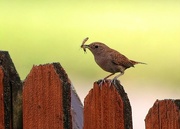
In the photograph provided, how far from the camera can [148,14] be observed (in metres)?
12.2

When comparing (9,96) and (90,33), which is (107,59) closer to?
(9,96)

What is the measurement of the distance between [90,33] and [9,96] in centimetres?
678

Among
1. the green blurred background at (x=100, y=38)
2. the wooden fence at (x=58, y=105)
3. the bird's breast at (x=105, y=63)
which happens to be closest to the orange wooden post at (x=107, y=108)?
the wooden fence at (x=58, y=105)

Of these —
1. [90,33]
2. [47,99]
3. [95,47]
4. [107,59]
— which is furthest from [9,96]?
[90,33]

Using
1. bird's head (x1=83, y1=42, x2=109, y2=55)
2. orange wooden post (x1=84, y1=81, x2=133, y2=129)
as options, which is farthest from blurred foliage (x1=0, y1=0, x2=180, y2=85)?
orange wooden post (x1=84, y1=81, x2=133, y2=129)

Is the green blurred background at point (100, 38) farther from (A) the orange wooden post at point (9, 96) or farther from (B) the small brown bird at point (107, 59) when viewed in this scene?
(A) the orange wooden post at point (9, 96)

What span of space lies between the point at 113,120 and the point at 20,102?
46cm

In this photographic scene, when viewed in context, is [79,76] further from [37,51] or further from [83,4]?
[83,4]

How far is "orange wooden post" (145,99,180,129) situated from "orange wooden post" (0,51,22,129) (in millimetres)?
610

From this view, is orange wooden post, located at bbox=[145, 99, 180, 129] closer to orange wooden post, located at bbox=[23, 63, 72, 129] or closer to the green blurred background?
orange wooden post, located at bbox=[23, 63, 72, 129]

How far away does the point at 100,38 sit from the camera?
1039 cm

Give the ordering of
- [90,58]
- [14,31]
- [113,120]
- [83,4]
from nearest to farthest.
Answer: [113,120]
[90,58]
[14,31]
[83,4]

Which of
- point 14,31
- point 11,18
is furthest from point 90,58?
point 11,18

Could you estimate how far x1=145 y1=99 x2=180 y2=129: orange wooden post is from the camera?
370cm
